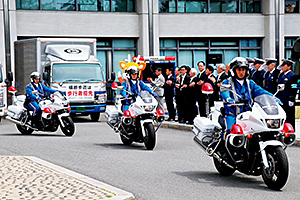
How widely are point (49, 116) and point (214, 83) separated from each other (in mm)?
4900

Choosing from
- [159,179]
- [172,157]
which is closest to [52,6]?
[172,157]

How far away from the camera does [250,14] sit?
35125 mm

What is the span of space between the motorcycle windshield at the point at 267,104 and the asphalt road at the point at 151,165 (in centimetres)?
103

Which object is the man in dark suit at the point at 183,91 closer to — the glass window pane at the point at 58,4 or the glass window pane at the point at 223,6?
the glass window pane at the point at 58,4

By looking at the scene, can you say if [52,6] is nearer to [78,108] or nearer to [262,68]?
[78,108]

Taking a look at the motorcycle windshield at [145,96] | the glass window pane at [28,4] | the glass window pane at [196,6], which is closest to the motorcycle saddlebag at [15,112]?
the motorcycle windshield at [145,96]

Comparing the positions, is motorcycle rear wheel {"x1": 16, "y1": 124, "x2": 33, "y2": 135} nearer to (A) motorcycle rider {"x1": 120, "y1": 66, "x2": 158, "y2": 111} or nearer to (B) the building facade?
(A) motorcycle rider {"x1": 120, "y1": 66, "x2": 158, "y2": 111}

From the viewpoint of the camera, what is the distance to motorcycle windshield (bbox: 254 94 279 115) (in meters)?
7.58

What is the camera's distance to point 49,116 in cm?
1599

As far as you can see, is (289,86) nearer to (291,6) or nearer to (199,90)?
(199,90)

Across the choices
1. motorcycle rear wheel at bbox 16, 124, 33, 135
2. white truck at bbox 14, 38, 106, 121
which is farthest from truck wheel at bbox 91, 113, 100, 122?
motorcycle rear wheel at bbox 16, 124, 33, 135

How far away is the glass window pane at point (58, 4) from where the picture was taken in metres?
31.4

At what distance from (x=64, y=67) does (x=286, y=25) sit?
18021mm

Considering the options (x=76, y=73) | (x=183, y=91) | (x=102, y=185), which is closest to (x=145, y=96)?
(x=102, y=185)
